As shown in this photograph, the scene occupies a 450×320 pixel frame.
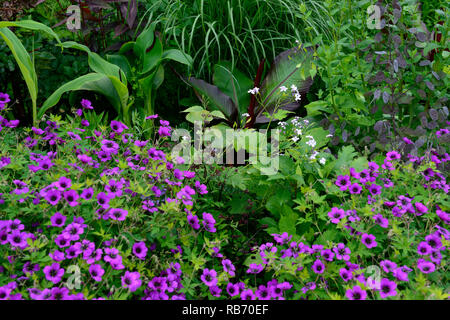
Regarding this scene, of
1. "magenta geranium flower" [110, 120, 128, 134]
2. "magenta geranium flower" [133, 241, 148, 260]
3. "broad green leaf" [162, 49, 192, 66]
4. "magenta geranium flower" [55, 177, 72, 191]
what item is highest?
"broad green leaf" [162, 49, 192, 66]

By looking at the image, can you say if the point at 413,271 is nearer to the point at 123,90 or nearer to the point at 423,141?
the point at 423,141

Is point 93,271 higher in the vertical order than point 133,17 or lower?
lower

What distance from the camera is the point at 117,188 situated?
4.97ft

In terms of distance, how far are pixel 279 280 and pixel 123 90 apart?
1.52 meters

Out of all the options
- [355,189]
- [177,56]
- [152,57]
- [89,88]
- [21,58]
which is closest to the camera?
[355,189]

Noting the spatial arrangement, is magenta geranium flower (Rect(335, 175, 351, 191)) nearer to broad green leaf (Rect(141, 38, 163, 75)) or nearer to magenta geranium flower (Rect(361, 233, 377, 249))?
magenta geranium flower (Rect(361, 233, 377, 249))

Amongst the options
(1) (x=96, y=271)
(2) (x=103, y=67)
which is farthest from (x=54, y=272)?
(2) (x=103, y=67)

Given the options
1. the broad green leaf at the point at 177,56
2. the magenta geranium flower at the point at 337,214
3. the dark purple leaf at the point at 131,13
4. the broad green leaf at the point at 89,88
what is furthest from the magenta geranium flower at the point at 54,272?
the dark purple leaf at the point at 131,13

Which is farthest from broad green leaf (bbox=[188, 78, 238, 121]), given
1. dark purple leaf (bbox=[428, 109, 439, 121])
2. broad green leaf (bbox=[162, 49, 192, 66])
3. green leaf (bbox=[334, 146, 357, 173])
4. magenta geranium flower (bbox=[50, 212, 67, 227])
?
→ magenta geranium flower (bbox=[50, 212, 67, 227])

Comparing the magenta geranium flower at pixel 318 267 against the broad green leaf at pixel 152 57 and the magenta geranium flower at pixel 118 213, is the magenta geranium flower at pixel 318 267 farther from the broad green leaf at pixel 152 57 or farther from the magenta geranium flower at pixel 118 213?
the broad green leaf at pixel 152 57

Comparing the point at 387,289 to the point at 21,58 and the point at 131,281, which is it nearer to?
the point at 131,281

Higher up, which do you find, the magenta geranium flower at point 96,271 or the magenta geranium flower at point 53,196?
the magenta geranium flower at point 53,196

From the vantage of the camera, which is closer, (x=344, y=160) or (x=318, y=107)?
(x=344, y=160)

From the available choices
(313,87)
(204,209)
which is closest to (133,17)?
(313,87)
